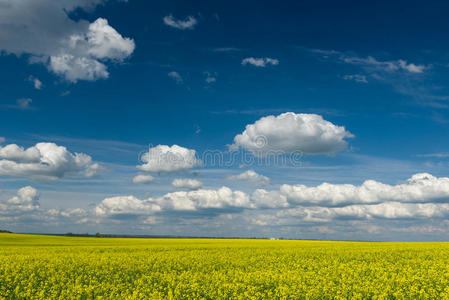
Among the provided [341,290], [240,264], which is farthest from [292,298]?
[240,264]

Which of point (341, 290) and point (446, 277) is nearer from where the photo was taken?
point (341, 290)

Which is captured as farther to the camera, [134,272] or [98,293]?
[134,272]

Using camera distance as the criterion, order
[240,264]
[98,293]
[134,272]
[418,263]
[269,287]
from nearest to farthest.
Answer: [98,293]
[269,287]
[134,272]
[240,264]
[418,263]

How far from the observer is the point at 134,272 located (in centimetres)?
2203

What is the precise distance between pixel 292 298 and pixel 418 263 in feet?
66.5

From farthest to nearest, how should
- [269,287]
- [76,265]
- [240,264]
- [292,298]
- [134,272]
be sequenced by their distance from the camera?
1. [240,264]
2. [76,265]
3. [134,272]
4. [269,287]
5. [292,298]

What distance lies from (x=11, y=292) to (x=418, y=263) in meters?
29.5

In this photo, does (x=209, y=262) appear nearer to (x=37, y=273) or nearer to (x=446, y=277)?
(x=37, y=273)

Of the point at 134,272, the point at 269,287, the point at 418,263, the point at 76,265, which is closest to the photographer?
the point at 269,287

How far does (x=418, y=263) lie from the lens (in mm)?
28828

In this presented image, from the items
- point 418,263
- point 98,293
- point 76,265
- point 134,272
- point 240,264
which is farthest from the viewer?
point 418,263

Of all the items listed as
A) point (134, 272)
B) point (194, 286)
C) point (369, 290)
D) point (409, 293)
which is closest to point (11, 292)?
point (134, 272)

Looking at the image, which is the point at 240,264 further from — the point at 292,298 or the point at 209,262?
the point at 292,298

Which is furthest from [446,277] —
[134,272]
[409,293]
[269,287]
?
[134,272]
